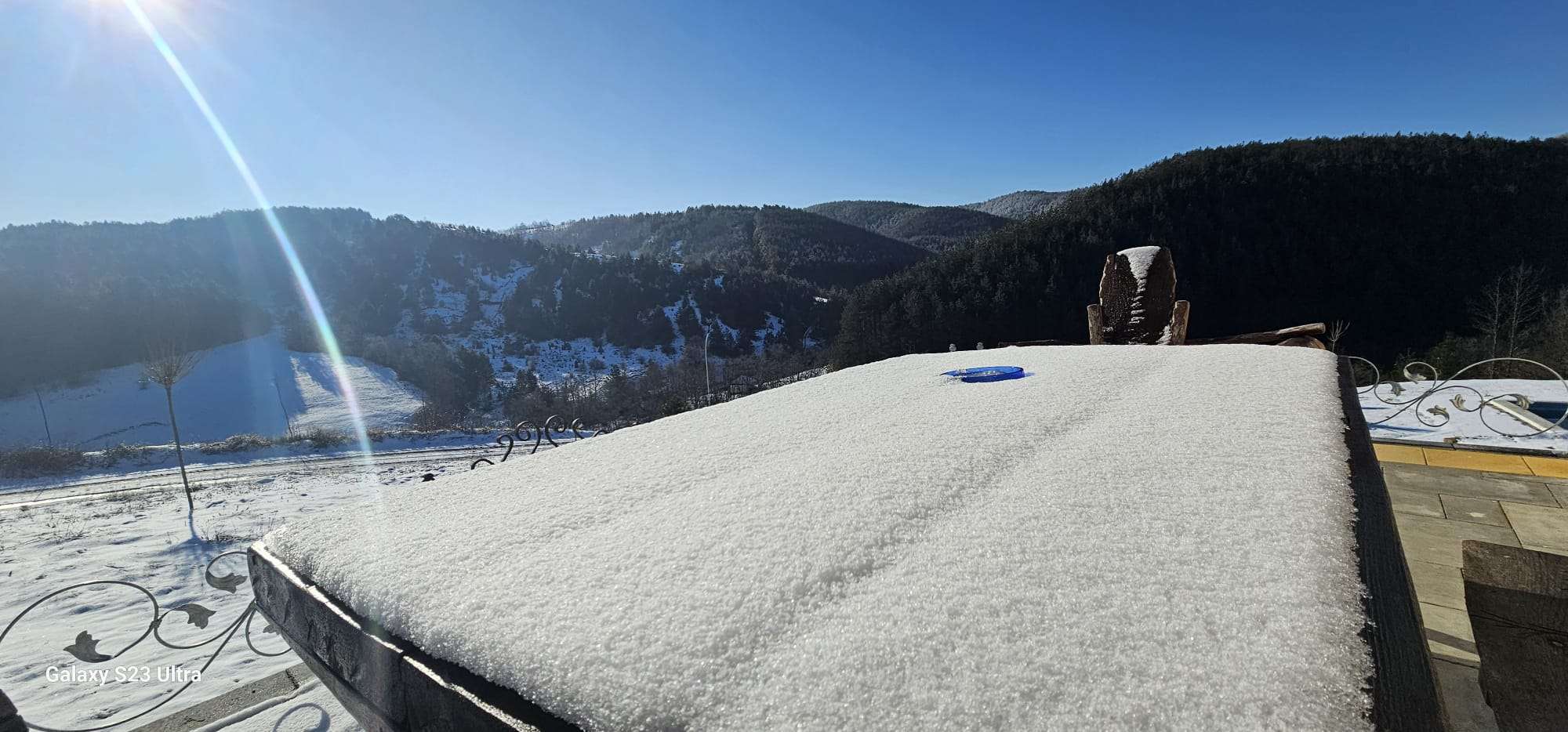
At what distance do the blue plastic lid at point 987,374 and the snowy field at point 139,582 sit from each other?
76.5 inches

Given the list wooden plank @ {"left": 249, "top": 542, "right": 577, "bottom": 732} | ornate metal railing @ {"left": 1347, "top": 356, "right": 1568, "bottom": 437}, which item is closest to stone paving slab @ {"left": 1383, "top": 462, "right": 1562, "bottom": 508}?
ornate metal railing @ {"left": 1347, "top": 356, "right": 1568, "bottom": 437}

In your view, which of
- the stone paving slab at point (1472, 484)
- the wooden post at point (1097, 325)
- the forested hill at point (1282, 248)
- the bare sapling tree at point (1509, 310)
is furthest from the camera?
the forested hill at point (1282, 248)

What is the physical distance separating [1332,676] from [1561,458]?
18.4 ft

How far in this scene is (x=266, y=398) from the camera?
43188mm

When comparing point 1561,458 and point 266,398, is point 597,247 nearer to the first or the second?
point 266,398

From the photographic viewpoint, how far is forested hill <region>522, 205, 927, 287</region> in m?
87.8

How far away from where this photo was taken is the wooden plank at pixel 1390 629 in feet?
1.88

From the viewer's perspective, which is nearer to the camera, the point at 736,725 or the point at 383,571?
the point at 736,725

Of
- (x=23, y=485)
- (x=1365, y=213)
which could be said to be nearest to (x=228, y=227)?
(x=23, y=485)

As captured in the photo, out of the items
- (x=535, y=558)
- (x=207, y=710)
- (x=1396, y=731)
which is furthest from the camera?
(x=207, y=710)

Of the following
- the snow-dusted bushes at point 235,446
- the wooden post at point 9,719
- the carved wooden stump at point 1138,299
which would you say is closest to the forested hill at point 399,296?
the snow-dusted bushes at point 235,446

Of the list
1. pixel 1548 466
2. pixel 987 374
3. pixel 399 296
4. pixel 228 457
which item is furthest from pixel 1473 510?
pixel 399 296

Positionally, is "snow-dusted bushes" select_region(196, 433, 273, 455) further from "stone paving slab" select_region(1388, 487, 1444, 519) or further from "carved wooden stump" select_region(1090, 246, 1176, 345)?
"stone paving slab" select_region(1388, 487, 1444, 519)

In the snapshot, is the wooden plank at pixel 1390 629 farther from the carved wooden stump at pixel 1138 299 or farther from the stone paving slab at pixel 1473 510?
the carved wooden stump at pixel 1138 299
